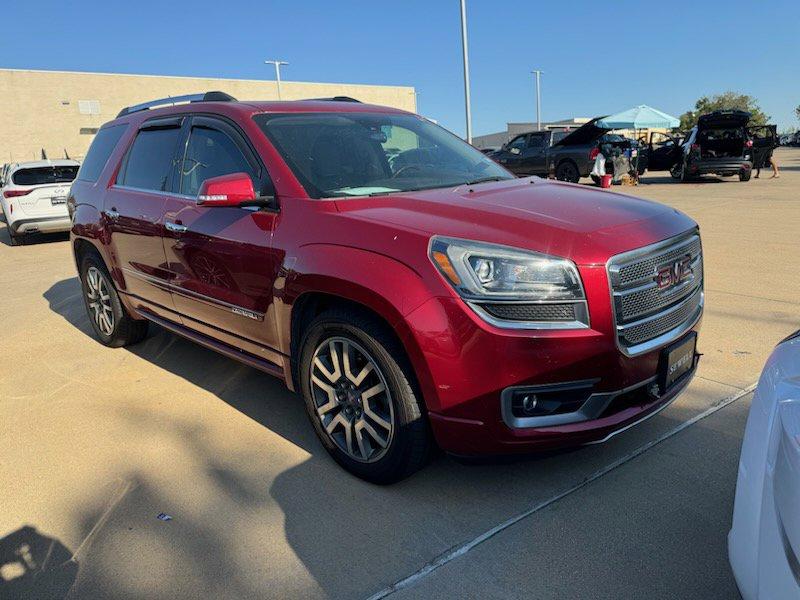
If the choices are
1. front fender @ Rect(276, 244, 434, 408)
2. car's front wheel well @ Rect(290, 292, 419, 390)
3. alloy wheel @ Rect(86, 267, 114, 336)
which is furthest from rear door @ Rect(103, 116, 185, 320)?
front fender @ Rect(276, 244, 434, 408)

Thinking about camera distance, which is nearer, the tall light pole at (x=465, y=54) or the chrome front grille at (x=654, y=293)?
the chrome front grille at (x=654, y=293)

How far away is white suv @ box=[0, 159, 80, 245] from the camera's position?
39.3ft

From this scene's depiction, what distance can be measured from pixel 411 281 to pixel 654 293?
3.44 feet

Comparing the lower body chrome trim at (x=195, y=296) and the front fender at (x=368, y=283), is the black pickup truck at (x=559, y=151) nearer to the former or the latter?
the lower body chrome trim at (x=195, y=296)

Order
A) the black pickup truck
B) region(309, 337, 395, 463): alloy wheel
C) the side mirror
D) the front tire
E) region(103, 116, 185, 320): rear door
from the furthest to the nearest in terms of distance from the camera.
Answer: the black pickup truck
region(103, 116, 185, 320): rear door
the side mirror
region(309, 337, 395, 463): alloy wheel
the front tire

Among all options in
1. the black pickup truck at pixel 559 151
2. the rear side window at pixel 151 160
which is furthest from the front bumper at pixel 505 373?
the black pickup truck at pixel 559 151

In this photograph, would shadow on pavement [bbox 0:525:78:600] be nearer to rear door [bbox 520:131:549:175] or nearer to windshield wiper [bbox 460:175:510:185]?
windshield wiper [bbox 460:175:510:185]

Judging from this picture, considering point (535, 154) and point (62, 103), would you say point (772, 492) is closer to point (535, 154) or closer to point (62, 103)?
point (535, 154)

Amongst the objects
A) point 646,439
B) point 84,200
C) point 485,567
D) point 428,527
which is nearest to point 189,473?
point 428,527

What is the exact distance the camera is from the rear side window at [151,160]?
4078 millimetres

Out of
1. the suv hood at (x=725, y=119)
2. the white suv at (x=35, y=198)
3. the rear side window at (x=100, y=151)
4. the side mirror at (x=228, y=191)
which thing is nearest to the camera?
the side mirror at (x=228, y=191)

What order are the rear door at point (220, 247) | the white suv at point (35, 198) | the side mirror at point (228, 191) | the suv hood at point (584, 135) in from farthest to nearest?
1. the suv hood at point (584, 135)
2. the white suv at point (35, 198)
3. the rear door at point (220, 247)
4. the side mirror at point (228, 191)

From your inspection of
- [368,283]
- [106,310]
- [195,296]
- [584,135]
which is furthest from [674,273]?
[584,135]

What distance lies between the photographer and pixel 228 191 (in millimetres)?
3002
